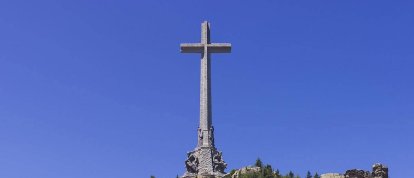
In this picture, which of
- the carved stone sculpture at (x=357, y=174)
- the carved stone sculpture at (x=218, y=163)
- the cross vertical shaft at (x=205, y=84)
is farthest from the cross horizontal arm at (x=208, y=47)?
the carved stone sculpture at (x=357, y=174)

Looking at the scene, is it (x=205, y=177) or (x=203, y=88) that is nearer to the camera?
(x=205, y=177)

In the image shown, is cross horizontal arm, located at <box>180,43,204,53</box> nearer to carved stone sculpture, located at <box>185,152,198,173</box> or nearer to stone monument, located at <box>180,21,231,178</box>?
stone monument, located at <box>180,21,231,178</box>

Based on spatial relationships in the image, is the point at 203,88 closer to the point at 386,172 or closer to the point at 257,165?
the point at 257,165

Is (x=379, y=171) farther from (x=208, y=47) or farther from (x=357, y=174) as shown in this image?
(x=208, y=47)

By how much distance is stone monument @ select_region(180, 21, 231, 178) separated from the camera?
56844mm

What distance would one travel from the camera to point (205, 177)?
54812mm

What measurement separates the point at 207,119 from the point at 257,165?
8.73 meters

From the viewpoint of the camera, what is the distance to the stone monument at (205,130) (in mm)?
56844

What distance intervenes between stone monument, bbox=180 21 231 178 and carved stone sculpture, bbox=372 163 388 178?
1361 cm

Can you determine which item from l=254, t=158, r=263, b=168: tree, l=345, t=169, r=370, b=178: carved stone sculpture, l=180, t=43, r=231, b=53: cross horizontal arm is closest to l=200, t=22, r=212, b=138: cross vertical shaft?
l=180, t=43, r=231, b=53: cross horizontal arm

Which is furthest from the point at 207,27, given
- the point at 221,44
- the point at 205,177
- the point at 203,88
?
the point at 205,177

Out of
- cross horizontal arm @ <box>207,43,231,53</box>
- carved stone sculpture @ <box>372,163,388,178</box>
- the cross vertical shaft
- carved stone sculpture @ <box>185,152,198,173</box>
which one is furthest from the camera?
cross horizontal arm @ <box>207,43,231,53</box>

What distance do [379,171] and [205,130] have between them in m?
17.5

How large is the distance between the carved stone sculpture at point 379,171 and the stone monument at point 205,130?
44.7 ft
